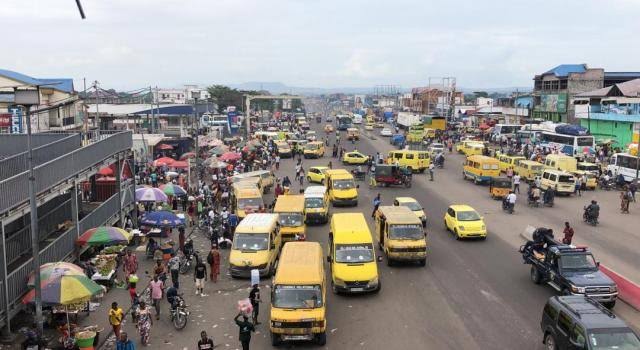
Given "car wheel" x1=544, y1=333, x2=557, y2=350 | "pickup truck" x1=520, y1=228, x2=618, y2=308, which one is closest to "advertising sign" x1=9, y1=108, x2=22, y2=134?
"pickup truck" x1=520, y1=228, x2=618, y2=308

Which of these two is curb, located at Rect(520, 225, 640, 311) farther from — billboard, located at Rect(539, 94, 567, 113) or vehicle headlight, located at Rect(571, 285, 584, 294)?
billboard, located at Rect(539, 94, 567, 113)

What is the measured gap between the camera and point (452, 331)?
16438 mm

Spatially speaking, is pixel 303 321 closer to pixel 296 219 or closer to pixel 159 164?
pixel 296 219

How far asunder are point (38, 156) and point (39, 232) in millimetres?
3017

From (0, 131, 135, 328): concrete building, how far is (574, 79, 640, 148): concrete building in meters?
53.2

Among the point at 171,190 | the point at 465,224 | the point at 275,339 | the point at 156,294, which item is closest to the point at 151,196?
the point at 171,190

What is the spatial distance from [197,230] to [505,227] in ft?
52.3

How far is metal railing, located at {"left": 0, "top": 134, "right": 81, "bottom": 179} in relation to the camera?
A: 20.0 metres

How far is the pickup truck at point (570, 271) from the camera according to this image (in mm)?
17656

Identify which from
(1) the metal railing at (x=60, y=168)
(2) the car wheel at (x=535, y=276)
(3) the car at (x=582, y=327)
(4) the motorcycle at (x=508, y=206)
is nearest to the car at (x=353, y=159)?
(4) the motorcycle at (x=508, y=206)

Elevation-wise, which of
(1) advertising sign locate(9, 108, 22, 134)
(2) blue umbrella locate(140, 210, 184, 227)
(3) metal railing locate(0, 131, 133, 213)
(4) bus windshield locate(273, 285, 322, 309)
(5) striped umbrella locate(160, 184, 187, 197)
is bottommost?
(4) bus windshield locate(273, 285, 322, 309)

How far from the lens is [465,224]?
27234 millimetres

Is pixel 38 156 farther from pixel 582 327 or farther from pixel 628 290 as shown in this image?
pixel 628 290

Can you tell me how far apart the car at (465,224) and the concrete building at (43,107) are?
1269 inches
